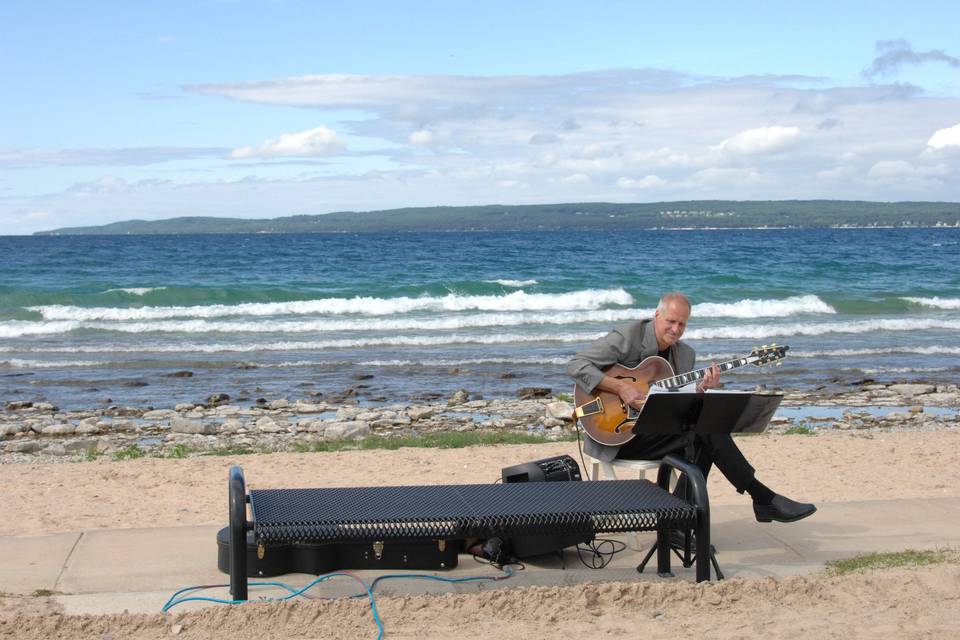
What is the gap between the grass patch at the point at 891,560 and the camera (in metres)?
5.33

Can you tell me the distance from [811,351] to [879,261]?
96.5 ft

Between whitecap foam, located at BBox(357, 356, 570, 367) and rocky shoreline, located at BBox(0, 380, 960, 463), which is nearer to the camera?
rocky shoreline, located at BBox(0, 380, 960, 463)

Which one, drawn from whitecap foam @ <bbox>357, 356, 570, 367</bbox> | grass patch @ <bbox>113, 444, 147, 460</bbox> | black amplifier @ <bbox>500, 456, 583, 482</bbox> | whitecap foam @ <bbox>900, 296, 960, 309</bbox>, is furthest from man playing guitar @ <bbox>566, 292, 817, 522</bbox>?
whitecap foam @ <bbox>900, 296, 960, 309</bbox>

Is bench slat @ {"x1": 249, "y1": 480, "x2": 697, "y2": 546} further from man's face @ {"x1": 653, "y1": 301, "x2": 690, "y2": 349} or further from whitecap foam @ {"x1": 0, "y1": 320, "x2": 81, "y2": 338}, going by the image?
whitecap foam @ {"x1": 0, "y1": 320, "x2": 81, "y2": 338}

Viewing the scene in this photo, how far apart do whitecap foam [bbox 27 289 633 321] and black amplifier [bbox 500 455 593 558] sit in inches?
794

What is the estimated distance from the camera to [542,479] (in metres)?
5.80

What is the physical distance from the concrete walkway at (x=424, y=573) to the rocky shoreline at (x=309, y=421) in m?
3.80

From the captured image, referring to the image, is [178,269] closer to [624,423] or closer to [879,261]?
[879,261]

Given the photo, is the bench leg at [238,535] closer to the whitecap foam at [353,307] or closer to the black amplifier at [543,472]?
the black amplifier at [543,472]

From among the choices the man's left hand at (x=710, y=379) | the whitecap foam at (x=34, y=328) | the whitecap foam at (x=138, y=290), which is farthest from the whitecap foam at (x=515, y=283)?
the man's left hand at (x=710, y=379)

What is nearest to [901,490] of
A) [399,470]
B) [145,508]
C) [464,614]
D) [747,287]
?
[399,470]

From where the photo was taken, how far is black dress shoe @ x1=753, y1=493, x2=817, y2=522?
5.67 metres

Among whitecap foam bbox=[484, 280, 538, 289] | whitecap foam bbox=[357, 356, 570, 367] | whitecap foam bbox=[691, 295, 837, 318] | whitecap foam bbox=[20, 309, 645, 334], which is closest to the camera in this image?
whitecap foam bbox=[357, 356, 570, 367]

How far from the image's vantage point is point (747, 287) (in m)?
31.9
